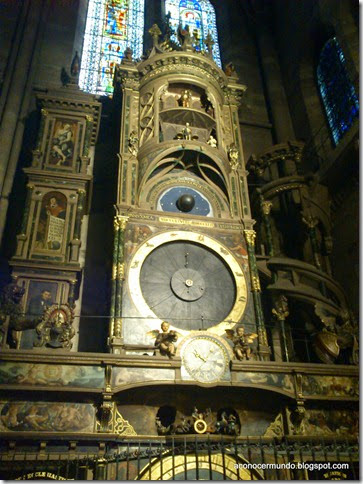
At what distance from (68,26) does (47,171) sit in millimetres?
7434

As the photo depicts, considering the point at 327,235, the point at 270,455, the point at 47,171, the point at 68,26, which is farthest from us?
the point at 68,26

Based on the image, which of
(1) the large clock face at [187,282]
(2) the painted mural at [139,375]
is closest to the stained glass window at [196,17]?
(1) the large clock face at [187,282]

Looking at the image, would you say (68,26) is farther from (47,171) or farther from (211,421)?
(211,421)

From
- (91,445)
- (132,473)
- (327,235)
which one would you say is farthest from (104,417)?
(327,235)

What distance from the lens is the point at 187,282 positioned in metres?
8.95

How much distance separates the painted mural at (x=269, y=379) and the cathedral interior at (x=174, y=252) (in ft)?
0.10

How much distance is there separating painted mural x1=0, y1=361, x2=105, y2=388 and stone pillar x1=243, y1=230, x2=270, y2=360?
9.43 ft

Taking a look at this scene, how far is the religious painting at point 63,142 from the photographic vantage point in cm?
1075

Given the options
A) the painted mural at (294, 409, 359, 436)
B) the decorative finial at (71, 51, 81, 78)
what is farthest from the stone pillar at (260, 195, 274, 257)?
the decorative finial at (71, 51, 81, 78)

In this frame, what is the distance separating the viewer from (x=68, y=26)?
1545cm

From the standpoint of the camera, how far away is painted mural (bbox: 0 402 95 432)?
668cm

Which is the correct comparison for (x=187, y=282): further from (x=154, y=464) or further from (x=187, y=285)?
(x=154, y=464)

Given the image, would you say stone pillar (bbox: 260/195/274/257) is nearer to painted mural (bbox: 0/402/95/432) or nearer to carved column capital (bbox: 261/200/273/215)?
carved column capital (bbox: 261/200/273/215)

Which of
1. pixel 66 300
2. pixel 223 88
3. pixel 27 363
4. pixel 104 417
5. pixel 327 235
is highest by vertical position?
pixel 223 88
